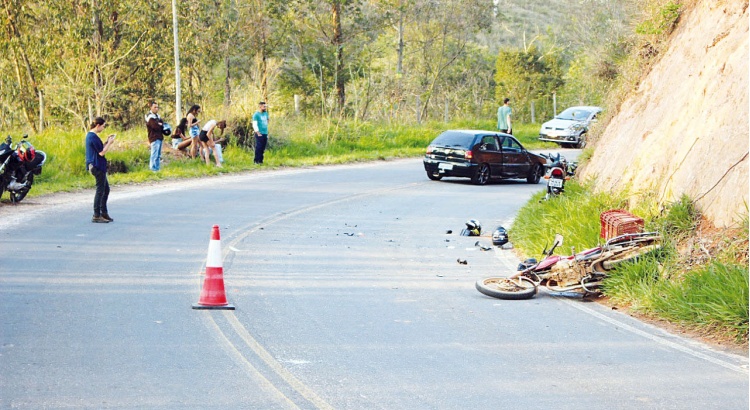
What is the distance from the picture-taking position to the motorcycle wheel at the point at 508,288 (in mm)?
10594

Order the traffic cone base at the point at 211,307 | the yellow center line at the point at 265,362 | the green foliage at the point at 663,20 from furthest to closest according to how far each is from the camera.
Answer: the green foliage at the point at 663,20
the traffic cone base at the point at 211,307
the yellow center line at the point at 265,362

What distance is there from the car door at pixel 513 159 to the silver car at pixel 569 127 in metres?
13.6

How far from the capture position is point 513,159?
27312mm

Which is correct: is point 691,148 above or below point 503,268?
above

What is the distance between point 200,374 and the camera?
7.03m

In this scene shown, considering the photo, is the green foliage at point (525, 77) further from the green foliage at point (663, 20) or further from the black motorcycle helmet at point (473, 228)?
the black motorcycle helmet at point (473, 228)

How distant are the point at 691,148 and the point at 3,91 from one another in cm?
2821

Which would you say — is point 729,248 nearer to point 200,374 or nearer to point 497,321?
point 497,321

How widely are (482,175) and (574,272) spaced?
51.4ft

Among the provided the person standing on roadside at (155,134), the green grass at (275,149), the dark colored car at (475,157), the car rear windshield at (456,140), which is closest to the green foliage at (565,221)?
the dark colored car at (475,157)

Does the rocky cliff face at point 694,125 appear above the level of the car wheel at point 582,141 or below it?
above

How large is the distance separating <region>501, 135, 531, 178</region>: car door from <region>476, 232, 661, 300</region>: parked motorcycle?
1594cm

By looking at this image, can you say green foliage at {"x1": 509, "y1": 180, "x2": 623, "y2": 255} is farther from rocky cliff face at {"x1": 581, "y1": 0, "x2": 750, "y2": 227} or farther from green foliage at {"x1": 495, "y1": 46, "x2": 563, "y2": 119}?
green foliage at {"x1": 495, "y1": 46, "x2": 563, "y2": 119}

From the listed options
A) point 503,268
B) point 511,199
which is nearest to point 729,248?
point 503,268
